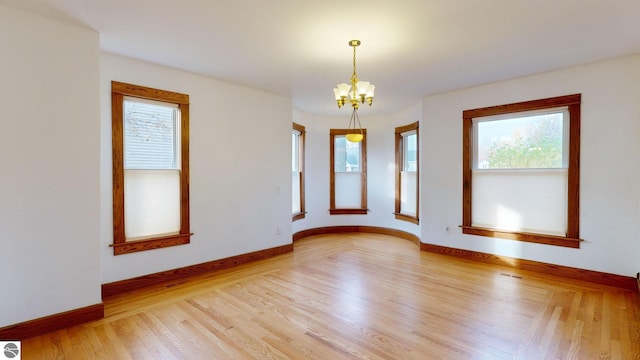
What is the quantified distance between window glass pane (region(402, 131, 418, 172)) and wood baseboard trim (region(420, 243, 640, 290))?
5.75 feet

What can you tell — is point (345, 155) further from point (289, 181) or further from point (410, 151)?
point (289, 181)

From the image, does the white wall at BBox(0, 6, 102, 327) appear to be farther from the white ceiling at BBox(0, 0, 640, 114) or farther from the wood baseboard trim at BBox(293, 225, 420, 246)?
the wood baseboard trim at BBox(293, 225, 420, 246)

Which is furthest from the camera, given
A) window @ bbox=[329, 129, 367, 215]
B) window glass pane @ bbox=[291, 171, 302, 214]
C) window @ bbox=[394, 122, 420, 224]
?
window @ bbox=[329, 129, 367, 215]

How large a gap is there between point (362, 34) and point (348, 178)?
458cm

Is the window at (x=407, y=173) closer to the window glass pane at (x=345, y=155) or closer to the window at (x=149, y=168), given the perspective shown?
the window glass pane at (x=345, y=155)

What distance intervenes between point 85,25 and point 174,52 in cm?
81

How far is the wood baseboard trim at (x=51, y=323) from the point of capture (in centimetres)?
249

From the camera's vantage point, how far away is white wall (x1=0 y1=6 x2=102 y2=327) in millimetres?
2506

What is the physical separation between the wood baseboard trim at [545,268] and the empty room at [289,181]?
18 millimetres

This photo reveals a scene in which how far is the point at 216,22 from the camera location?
2764mm

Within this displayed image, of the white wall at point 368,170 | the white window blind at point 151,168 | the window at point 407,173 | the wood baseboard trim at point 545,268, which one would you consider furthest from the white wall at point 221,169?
the wood baseboard trim at point 545,268

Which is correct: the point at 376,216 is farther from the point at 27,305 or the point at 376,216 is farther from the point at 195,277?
the point at 27,305

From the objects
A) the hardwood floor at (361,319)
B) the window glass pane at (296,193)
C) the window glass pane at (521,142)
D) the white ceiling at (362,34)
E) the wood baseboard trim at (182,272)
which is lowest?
the hardwood floor at (361,319)

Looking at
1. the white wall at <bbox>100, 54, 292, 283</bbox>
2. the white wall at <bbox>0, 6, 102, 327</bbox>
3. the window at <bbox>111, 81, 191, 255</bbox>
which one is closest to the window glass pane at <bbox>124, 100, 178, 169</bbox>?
the window at <bbox>111, 81, 191, 255</bbox>
